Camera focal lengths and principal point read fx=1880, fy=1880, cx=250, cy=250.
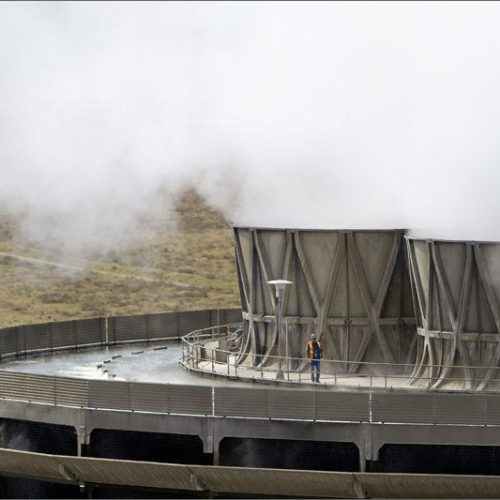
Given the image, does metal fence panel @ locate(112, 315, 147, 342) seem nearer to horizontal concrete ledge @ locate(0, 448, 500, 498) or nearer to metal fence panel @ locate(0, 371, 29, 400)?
metal fence panel @ locate(0, 371, 29, 400)

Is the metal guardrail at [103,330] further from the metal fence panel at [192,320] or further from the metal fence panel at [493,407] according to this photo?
the metal fence panel at [493,407]

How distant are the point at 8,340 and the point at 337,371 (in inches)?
566

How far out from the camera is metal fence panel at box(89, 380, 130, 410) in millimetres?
57562

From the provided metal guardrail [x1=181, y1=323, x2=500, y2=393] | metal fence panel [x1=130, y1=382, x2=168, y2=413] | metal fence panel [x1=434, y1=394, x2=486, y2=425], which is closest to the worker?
metal guardrail [x1=181, y1=323, x2=500, y2=393]

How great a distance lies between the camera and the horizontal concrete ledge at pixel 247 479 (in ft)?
178

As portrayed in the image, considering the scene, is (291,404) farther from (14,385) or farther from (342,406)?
(14,385)

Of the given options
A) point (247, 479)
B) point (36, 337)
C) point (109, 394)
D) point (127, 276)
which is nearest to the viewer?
point (247, 479)

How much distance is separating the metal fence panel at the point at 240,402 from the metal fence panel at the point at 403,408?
3.42 metres

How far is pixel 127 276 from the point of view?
132625 mm

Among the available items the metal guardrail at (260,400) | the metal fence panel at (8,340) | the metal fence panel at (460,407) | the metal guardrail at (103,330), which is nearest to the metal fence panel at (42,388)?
the metal guardrail at (260,400)

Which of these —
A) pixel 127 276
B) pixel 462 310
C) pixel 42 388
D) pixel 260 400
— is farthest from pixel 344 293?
pixel 127 276

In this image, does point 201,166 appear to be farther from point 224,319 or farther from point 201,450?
point 201,450

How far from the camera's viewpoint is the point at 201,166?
373 ft

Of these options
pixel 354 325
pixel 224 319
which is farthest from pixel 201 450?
pixel 224 319
